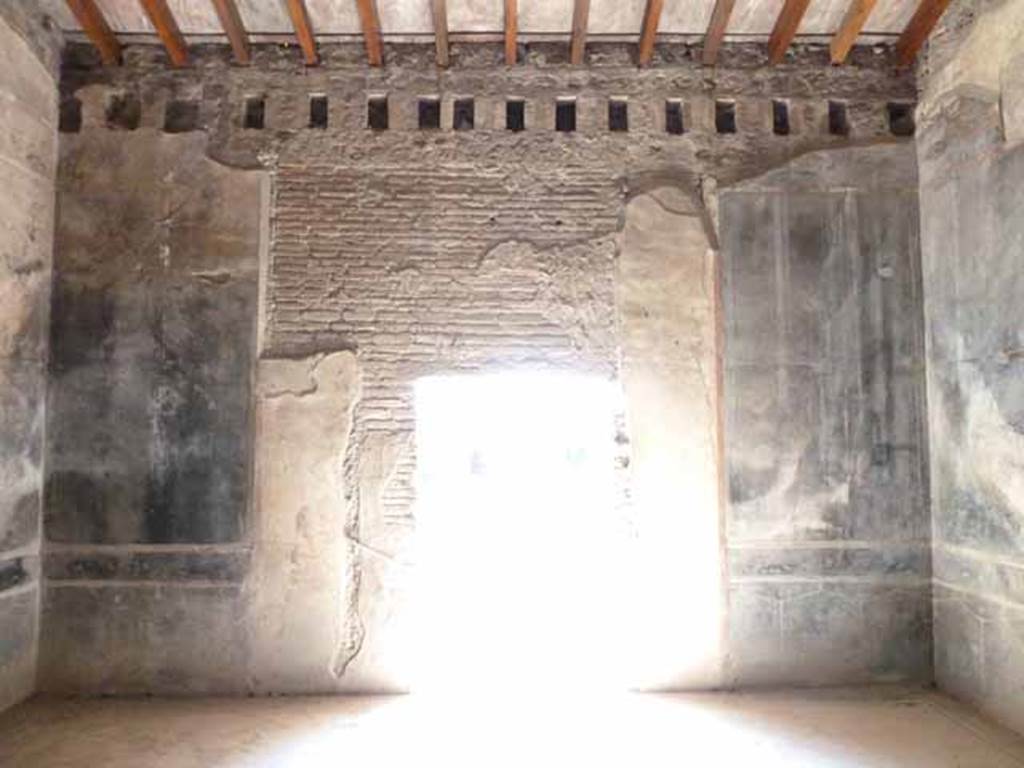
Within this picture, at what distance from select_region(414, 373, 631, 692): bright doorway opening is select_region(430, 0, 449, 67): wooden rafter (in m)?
2.15

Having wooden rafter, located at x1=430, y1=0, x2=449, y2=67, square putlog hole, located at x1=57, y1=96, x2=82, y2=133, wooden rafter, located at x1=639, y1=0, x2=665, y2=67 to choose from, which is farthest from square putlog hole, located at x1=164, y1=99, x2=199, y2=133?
wooden rafter, located at x1=639, y1=0, x2=665, y2=67

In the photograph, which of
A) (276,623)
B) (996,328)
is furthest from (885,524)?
(276,623)

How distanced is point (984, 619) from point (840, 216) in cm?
263

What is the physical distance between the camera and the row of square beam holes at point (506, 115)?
16.6 feet

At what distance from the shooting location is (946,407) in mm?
4656

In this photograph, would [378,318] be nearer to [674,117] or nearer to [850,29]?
[674,117]

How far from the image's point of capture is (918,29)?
4766 mm

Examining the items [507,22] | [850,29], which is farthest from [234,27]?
[850,29]

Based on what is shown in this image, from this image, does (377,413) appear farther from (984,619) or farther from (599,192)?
(984,619)

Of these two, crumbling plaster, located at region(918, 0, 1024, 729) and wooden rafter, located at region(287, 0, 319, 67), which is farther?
wooden rafter, located at region(287, 0, 319, 67)

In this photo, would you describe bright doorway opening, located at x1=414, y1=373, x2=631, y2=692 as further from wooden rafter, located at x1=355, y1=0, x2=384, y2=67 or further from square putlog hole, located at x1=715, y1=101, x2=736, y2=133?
wooden rafter, located at x1=355, y1=0, x2=384, y2=67

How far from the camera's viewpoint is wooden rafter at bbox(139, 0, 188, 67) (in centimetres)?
451

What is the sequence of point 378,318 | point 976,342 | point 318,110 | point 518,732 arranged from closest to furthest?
point 518,732 < point 976,342 < point 378,318 < point 318,110

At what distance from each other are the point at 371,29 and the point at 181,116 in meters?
1.46
